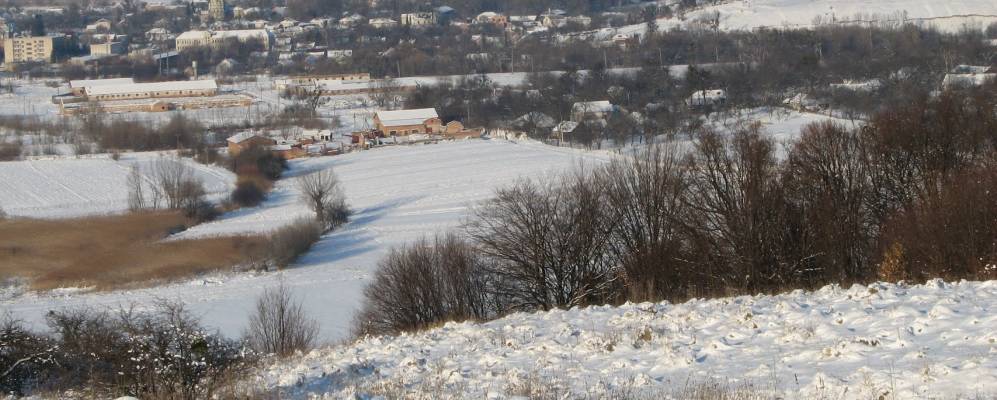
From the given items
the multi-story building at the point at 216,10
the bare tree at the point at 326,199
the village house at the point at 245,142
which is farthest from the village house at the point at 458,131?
the multi-story building at the point at 216,10

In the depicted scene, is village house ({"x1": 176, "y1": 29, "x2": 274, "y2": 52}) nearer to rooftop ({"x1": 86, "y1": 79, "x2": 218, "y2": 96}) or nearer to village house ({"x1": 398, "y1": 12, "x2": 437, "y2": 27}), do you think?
village house ({"x1": 398, "y1": 12, "x2": 437, "y2": 27})

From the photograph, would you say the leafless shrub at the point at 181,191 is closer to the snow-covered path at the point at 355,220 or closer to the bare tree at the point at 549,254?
the snow-covered path at the point at 355,220

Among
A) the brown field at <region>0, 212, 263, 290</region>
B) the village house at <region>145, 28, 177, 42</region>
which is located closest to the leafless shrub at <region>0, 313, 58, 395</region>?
the brown field at <region>0, 212, 263, 290</region>

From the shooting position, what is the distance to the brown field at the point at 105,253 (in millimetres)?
19219

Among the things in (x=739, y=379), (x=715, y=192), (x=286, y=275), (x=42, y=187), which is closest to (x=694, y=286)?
(x=715, y=192)

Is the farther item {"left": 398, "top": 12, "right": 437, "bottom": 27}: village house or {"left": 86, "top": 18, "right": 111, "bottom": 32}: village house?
{"left": 86, "top": 18, "right": 111, "bottom": 32}: village house

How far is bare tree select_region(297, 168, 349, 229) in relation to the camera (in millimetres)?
23969

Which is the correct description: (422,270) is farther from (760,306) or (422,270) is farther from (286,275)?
(286,275)

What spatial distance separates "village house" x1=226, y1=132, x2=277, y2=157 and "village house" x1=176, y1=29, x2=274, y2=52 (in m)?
47.5

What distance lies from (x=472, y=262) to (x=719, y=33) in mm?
57995

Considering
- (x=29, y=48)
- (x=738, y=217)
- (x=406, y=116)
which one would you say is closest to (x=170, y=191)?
(x=406, y=116)

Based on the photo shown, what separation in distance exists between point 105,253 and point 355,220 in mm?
5772

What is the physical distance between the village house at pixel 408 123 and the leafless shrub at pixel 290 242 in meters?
19.3

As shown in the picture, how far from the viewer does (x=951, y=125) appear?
12.4 m
